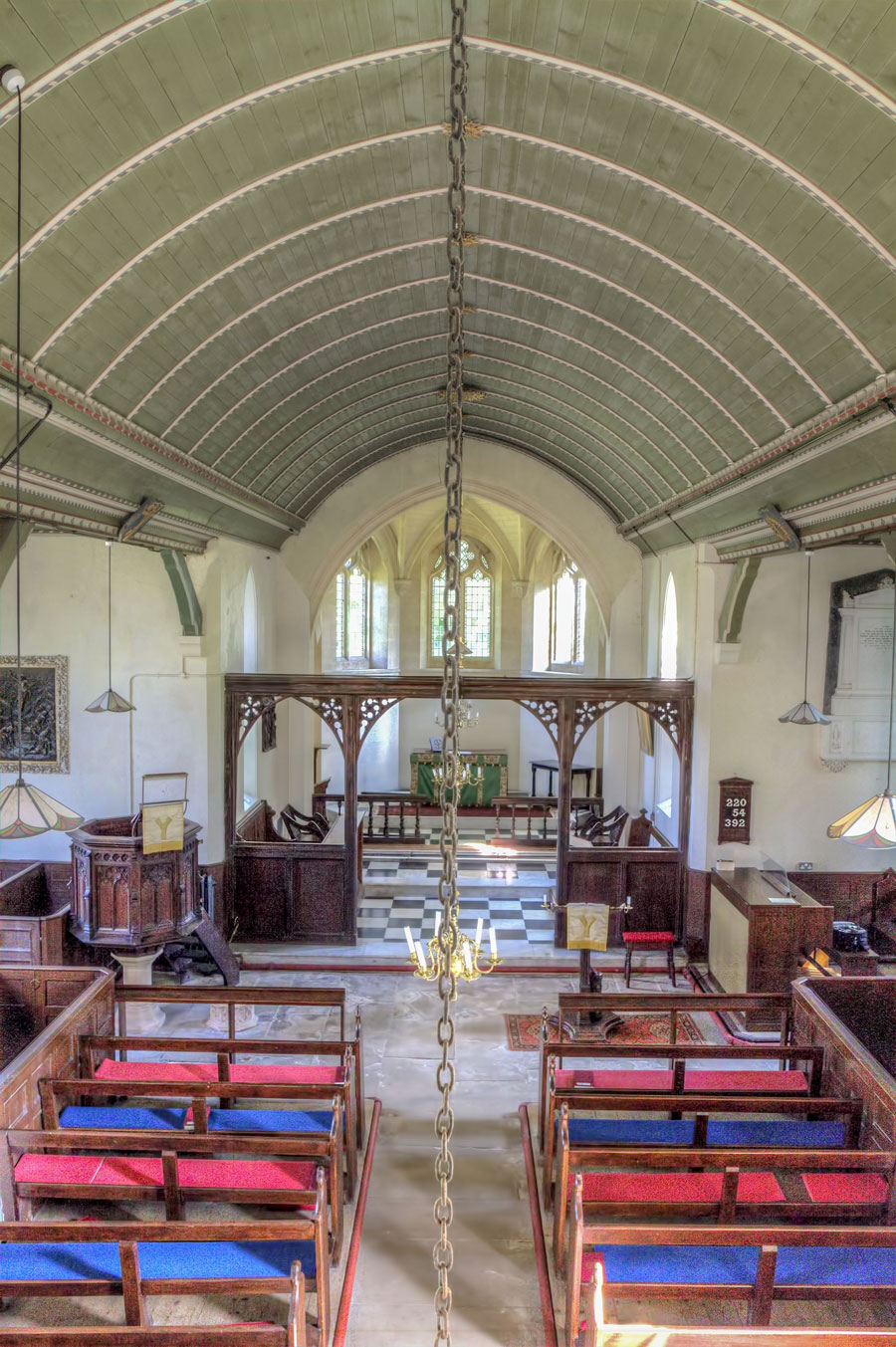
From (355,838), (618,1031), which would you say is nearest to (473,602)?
(355,838)

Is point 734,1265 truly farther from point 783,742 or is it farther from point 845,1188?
point 783,742

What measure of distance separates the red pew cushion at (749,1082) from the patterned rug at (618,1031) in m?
1.90

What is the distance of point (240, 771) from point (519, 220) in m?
8.27

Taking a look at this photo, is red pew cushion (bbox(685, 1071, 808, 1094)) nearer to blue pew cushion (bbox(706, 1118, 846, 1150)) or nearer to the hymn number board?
blue pew cushion (bbox(706, 1118, 846, 1150))

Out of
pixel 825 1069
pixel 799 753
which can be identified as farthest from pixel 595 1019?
pixel 799 753

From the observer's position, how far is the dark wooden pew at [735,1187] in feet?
17.3

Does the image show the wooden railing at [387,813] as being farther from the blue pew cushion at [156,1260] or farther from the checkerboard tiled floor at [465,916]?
the blue pew cushion at [156,1260]

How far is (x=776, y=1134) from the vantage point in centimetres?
649

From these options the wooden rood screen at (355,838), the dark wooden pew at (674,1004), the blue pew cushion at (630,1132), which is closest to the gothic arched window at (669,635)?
the wooden rood screen at (355,838)

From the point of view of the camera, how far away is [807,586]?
1145 centimetres

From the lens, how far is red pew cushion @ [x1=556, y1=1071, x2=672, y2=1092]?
7406 mm

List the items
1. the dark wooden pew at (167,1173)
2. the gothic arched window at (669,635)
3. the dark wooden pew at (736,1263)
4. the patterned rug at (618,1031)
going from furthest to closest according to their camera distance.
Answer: the gothic arched window at (669,635) → the patterned rug at (618,1031) → the dark wooden pew at (167,1173) → the dark wooden pew at (736,1263)

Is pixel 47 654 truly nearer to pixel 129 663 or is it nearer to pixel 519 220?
pixel 129 663

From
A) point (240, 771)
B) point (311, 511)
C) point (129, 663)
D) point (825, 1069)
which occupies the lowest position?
point (825, 1069)
